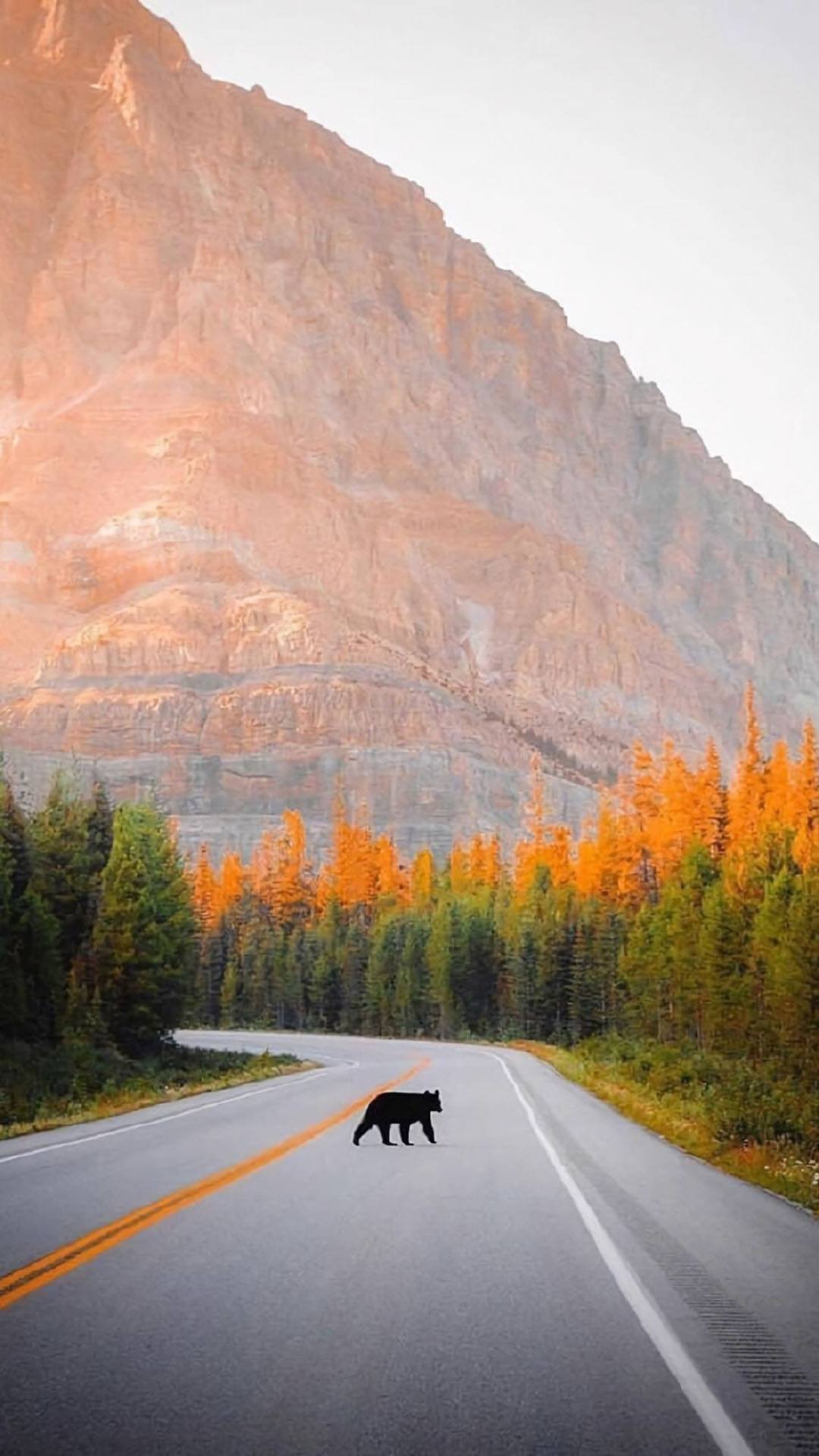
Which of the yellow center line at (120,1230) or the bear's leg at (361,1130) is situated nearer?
the yellow center line at (120,1230)

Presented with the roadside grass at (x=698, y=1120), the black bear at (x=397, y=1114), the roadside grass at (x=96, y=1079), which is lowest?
the roadside grass at (x=96, y=1079)

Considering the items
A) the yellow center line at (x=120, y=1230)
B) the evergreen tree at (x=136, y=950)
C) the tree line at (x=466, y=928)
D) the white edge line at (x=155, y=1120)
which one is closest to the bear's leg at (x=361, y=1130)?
the yellow center line at (x=120, y=1230)

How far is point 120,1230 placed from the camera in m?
10.9

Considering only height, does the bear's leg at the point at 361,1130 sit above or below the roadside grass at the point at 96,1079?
above

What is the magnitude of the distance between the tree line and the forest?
162 mm

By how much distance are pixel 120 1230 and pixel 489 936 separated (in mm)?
92716

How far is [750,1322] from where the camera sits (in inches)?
325

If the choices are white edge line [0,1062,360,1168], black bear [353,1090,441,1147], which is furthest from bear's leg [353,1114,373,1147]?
white edge line [0,1062,360,1168]

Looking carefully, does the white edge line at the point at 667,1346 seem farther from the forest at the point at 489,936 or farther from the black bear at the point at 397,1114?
the forest at the point at 489,936

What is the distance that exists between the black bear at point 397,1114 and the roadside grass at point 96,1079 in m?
4.99

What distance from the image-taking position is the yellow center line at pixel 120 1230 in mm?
8805

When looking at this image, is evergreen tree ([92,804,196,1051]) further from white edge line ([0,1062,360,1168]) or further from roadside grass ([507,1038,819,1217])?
roadside grass ([507,1038,819,1217])

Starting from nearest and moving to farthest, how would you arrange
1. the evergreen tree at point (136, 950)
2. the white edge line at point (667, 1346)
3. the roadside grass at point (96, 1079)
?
the white edge line at point (667, 1346) < the roadside grass at point (96, 1079) < the evergreen tree at point (136, 950)

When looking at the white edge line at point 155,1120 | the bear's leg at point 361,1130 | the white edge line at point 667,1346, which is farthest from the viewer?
the bear's leg at point 361,1130
